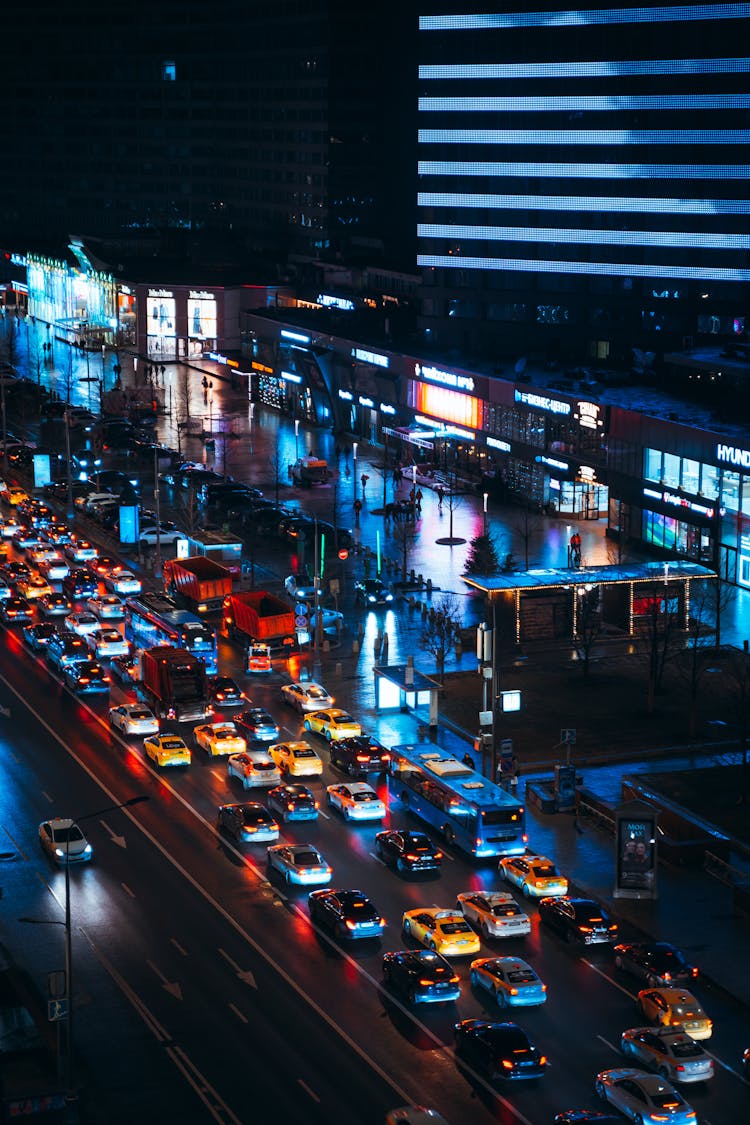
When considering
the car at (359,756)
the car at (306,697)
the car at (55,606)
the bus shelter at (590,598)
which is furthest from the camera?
the car at (55,606)

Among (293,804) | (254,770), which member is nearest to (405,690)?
(254,770)

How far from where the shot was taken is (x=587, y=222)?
495 feet

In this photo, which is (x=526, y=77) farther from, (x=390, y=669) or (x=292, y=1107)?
(x=292, y=1107)

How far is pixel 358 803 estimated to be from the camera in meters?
74.0

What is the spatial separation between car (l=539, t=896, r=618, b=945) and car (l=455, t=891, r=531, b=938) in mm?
919

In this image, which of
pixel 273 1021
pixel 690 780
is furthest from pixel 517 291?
pixel 273 1021

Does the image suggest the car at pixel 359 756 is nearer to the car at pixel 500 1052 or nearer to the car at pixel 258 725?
the car at pixel 258 725

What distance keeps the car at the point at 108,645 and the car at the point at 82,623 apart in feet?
4.52

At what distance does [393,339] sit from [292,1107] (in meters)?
121

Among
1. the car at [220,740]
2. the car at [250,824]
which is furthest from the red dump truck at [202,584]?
the car at [250,824]

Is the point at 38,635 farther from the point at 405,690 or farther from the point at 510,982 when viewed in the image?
the point at 510,982

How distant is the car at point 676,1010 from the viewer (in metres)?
55.5

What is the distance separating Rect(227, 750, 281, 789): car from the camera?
7744 cm

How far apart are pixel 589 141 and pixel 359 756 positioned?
80.4 metres
